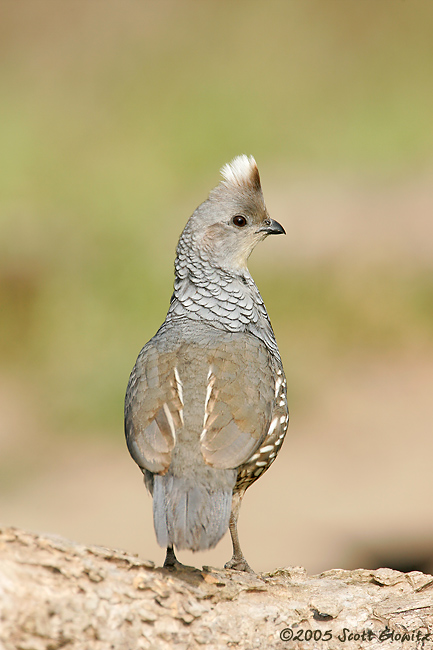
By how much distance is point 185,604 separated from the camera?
13.6 feet

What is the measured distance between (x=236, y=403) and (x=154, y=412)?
511 millimetres

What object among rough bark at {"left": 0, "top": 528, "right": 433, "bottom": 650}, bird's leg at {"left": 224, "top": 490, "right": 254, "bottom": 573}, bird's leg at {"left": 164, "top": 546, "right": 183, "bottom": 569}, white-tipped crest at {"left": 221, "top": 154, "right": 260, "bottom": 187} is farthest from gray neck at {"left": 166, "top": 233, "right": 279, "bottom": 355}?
rough bark at {"left": 0, "top": 528, "right": 433, "bottom": 650}

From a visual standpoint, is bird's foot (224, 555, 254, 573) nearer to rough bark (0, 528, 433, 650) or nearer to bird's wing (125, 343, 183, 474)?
rough bark (0, 528, 433, 650)

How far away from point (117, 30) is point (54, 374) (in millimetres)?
10550

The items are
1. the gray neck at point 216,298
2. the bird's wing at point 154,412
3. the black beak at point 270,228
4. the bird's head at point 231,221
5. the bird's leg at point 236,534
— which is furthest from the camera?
the black beak at point 270,228

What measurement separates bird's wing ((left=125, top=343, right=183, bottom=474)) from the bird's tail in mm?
145

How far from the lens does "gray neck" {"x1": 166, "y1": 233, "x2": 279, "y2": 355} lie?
5.77m

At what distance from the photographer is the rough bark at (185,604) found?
3.69 metres

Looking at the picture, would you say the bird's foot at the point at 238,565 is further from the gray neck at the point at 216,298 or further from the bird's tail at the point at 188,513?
the gray neck at the point at 216,298

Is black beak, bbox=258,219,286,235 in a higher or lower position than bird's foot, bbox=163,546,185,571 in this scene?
higher

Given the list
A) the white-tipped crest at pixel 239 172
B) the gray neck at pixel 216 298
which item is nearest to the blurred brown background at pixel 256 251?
the gray neck at pixel 216 298

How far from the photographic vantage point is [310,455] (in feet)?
40.0

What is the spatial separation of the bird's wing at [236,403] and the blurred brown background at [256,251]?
3.95m

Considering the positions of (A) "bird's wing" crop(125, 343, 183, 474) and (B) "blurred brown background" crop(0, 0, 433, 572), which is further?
(B) "blurred brown background" crop(0, 0, 433, 572)
